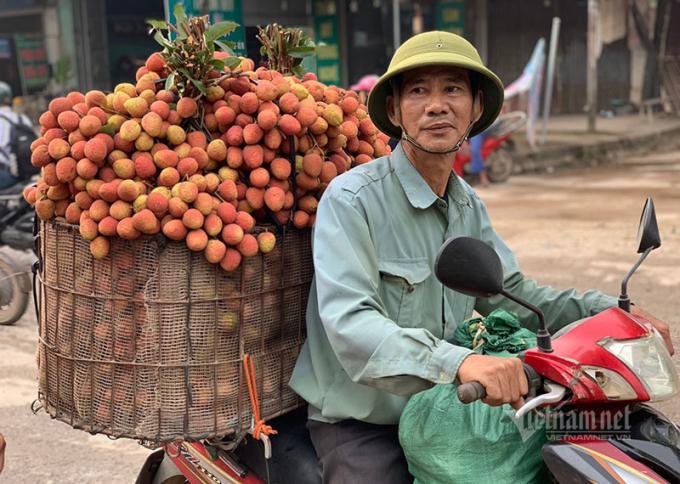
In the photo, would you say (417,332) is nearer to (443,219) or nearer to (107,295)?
(443,219)

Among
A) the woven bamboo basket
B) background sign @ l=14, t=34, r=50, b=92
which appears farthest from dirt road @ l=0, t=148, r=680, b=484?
background sign @ l=14, t=34, r=50, b=92

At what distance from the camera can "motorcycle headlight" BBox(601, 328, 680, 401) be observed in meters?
1.69

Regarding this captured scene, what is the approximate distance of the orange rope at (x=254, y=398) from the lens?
6.98 feet

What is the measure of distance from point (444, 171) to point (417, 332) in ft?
1.73

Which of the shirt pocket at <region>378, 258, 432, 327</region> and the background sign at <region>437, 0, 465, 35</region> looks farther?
the background sign at <region>437, 0, 465, 35</region>

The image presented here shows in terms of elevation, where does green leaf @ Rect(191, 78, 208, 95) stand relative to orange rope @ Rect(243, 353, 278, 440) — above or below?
above

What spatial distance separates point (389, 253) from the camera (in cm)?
207

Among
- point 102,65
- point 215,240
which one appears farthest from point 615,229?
point 102,65

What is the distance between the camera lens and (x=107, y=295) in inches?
82.6

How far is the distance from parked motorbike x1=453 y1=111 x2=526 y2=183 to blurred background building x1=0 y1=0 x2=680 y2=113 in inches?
137

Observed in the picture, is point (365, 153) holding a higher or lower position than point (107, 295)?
higher

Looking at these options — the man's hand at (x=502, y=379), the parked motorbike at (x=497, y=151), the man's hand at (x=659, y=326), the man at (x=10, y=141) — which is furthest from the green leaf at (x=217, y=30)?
the parked motorbike at (x=497, y=151)

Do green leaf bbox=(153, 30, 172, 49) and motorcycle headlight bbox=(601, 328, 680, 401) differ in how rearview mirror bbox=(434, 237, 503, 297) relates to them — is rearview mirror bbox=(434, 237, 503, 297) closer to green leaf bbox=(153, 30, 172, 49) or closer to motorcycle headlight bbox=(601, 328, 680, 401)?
motorcycle headlight bbox=(601, 328, 680, 401)

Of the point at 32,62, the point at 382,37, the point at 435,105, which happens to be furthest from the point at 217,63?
the point at 382,37
